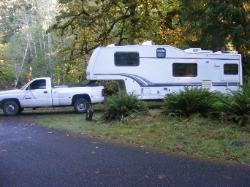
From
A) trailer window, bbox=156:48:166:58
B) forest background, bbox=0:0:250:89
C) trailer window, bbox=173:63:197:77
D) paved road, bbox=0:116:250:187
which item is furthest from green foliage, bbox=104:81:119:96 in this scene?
paved road, bbox=0:116:250:187

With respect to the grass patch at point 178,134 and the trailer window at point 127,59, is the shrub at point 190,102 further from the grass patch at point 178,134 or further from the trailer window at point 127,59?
the trailer window at point 127,59

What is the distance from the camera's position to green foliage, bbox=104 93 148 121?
53.9ft

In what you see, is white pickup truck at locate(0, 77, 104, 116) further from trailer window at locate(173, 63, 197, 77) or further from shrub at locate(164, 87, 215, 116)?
shrub at locate(164, 87, 215, 116)

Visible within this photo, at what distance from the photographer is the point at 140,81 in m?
22.4

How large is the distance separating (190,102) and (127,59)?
8.02 meters

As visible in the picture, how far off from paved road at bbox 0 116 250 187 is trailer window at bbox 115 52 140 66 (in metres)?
→ 10.8

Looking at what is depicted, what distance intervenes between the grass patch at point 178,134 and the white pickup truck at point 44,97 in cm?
550

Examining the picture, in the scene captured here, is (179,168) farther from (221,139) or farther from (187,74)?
(187,74)

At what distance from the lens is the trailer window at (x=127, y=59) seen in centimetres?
2227

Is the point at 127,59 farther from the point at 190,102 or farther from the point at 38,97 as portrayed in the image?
the point at 190,102

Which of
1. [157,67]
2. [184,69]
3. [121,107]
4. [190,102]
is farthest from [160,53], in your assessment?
[190,102]

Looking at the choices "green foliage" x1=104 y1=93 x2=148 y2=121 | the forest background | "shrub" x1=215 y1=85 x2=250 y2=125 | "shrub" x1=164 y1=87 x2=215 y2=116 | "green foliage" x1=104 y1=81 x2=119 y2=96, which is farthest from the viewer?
"green foliage" x1=104 y1=81 x2=119 y2=96

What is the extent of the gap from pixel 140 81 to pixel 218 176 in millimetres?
14783

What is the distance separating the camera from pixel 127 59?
73.5 ft
